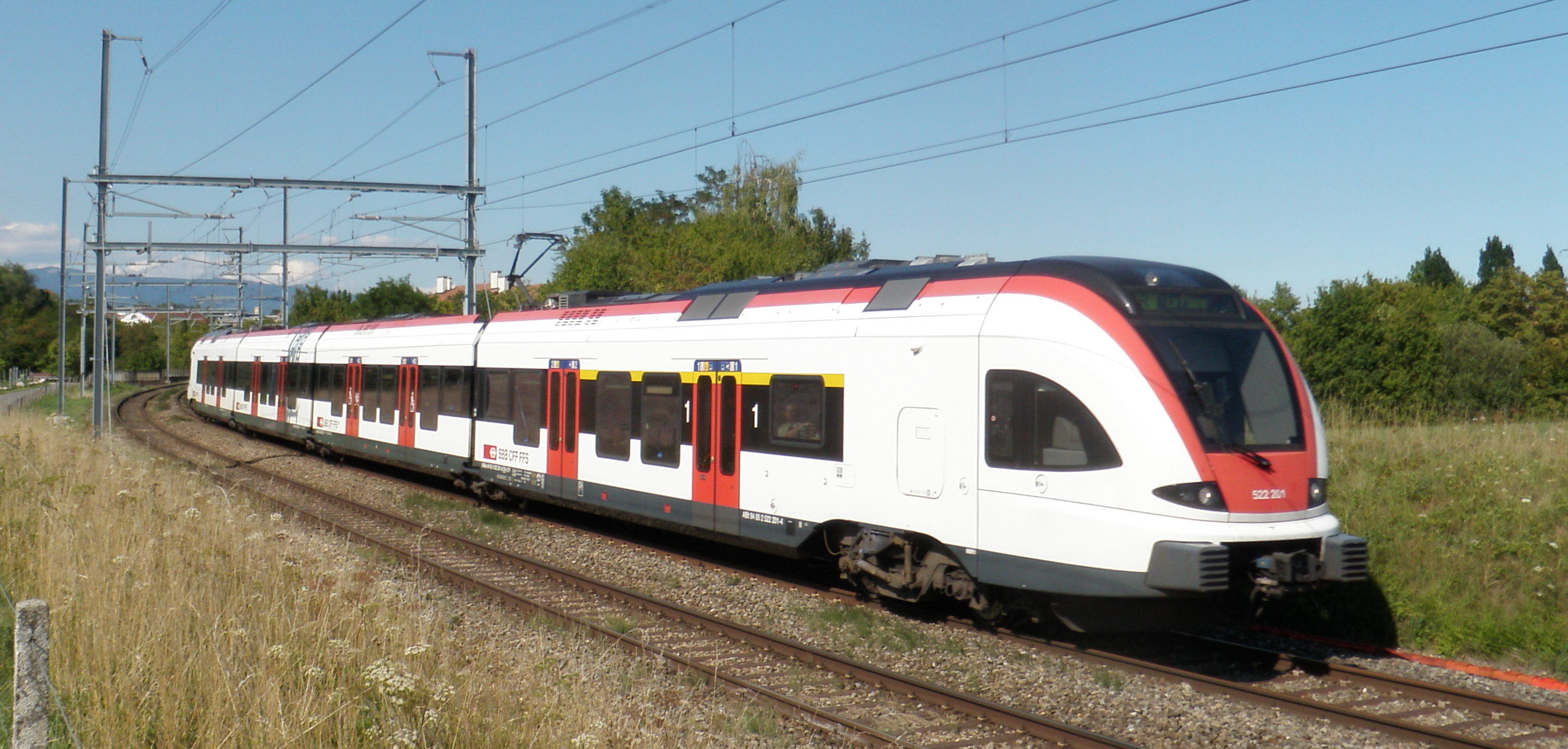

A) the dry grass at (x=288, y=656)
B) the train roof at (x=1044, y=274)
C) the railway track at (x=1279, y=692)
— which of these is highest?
the train roof at (x=1044, y=274)

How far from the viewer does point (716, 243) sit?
41.2m

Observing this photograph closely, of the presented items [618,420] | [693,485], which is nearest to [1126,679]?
[693,485]

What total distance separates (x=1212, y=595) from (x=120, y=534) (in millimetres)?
8298

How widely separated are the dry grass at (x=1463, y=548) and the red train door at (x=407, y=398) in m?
13.9

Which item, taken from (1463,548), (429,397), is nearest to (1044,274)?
(1463,548)

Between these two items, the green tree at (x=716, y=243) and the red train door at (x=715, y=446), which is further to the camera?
the green tree at (x=716, y=243)

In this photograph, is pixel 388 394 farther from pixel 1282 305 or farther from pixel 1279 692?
pixel 1282 305

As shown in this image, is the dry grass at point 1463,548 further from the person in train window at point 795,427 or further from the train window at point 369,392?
the train window at point 369,392

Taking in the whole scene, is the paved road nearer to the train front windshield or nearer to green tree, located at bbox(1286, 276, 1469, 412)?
the train front windshield

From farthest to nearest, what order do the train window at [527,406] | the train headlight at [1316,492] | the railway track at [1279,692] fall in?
the train window at [527,406] < the train headlight at [1316,492] < the railway track at [1279,692]

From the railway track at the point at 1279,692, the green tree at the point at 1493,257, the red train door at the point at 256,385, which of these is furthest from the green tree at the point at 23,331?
the green tree at the point at 1493,257

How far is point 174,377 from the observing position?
81.9 metres

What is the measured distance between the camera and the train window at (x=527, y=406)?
14711 millimetres

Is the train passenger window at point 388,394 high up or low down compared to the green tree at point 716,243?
down
